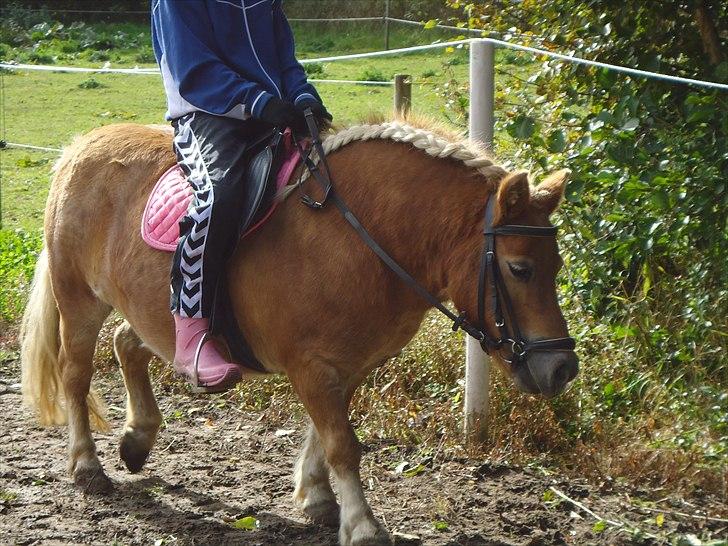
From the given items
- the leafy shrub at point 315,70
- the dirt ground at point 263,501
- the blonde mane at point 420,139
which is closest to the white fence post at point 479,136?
the dirt ground at point 263,501

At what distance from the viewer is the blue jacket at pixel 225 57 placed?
4.27 meters

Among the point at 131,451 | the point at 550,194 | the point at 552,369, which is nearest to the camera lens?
the point at 552,369

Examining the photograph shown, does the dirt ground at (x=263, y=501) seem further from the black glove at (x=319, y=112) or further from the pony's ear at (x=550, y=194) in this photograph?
the black glove at (x=319, y=112)

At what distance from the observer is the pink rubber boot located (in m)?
4.25

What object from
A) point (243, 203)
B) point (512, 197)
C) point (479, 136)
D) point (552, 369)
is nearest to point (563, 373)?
point (552, 369)

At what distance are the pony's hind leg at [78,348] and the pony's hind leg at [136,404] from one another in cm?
19

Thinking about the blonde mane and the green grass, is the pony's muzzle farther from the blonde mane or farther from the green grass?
the green grass

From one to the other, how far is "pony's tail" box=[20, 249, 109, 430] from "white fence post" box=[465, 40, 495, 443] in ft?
6.88

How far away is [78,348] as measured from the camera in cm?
528

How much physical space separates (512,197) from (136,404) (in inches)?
105

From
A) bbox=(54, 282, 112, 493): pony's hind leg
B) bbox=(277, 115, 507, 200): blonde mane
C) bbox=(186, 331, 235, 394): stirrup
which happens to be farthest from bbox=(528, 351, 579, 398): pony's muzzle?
bbox=(54, 282, 112, 493): pony's hind leg

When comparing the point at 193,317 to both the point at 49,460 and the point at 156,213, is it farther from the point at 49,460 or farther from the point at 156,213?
the point at 49,460

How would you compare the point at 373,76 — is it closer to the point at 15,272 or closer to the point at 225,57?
the point at 15,272

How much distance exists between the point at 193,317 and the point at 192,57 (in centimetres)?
113
